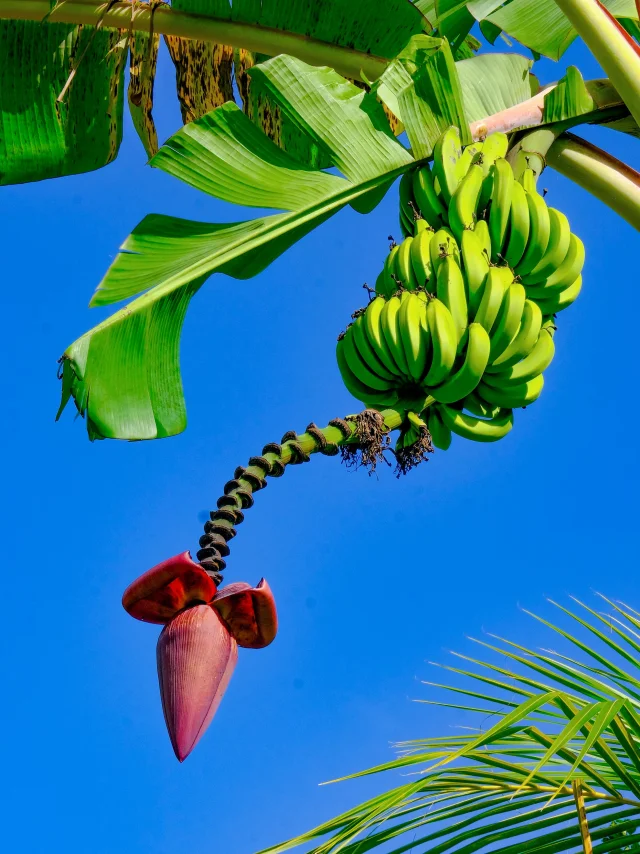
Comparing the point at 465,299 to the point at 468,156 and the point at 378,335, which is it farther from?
the point at 468,156

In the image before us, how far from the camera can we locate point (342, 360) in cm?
206

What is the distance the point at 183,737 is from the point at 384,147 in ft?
4.49

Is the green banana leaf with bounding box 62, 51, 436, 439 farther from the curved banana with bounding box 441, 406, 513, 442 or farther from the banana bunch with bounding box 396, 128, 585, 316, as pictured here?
the curved banana with bounding box 441, 406, 513, 442

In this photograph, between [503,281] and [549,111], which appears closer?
[503,281]

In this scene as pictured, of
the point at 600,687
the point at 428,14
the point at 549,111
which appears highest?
the point at 428,14

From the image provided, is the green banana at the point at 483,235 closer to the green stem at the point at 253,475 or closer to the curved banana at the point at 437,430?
the curved banana at the point at 437,430

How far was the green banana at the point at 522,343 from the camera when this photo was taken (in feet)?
6.48

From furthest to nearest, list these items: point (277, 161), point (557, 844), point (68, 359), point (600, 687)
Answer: point (277, 161) < point (68, 359) < point (600, 687) < point (557, 844)

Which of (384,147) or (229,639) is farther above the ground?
(384,147)

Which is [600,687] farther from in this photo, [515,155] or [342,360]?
[515,155]

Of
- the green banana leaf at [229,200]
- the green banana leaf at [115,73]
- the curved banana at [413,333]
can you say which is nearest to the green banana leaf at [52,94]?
the green banana leaf at [115,73]

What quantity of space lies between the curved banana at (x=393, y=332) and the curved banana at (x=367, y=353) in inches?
1.8

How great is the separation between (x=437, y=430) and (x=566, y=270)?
467 mm

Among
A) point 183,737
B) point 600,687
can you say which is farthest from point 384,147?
point 183,737
